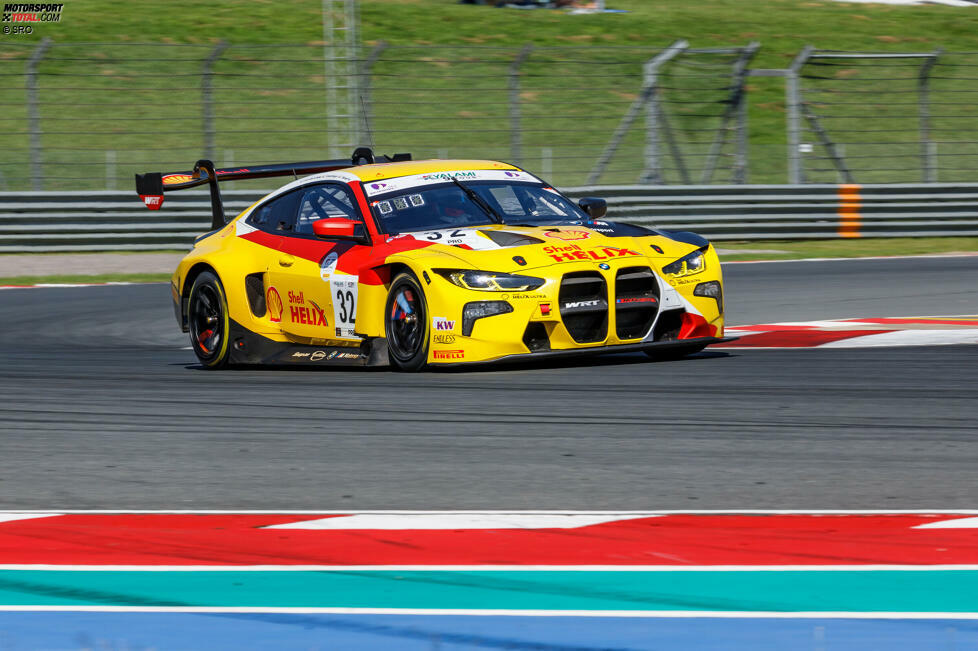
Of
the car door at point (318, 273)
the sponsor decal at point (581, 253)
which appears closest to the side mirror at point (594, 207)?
the sponsor decal at point (581, 253)

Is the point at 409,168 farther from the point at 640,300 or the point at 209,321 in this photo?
the point at 640,300

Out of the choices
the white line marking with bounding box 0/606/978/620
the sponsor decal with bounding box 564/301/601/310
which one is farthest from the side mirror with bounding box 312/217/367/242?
the white line marking with bounding box 0/606/978/620

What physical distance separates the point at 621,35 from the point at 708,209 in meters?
25.2

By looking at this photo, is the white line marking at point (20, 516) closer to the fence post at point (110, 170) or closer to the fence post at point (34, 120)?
the fence post at point (34, 120)

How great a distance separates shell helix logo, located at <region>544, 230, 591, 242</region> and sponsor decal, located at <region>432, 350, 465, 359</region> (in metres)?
0.91

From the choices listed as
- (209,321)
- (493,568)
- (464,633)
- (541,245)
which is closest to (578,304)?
(541,245)

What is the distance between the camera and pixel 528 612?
4.15 metres

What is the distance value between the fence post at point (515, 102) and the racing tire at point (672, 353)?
10.6 meters

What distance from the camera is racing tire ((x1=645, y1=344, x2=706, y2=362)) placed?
31.5 feet

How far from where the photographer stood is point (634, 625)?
4.02 meters


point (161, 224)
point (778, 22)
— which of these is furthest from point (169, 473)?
point (778, 22)

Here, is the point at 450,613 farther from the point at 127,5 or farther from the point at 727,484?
the point at 127,5

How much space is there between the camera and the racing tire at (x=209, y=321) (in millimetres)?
10578

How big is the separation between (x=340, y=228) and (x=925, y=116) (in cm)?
1388
